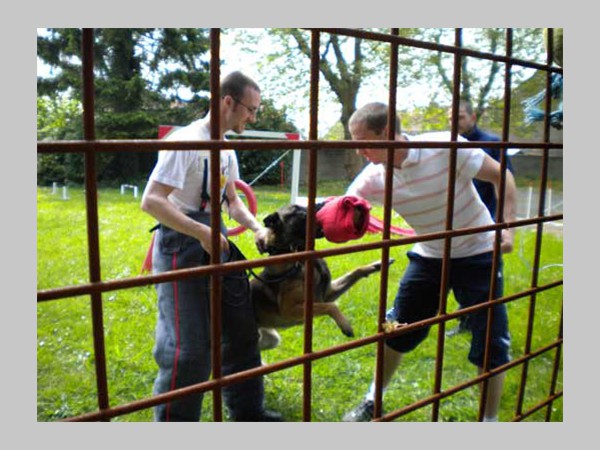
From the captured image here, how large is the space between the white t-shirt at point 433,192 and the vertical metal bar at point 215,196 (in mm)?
1306

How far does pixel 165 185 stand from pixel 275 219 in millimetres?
669

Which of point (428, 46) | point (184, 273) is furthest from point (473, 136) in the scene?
point (184, 273)

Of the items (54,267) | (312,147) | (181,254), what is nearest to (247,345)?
(181,254)

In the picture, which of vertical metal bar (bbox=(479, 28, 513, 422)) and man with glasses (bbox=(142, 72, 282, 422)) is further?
man with glasses (bbox=(142, 72, 282, 422))

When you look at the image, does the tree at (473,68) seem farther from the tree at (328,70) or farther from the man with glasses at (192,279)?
the man with glasses at (192,279)

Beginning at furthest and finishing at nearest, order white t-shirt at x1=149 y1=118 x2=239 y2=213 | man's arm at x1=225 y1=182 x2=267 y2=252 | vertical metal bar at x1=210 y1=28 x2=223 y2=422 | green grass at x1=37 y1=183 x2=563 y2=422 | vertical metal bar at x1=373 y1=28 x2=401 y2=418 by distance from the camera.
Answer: green grass at x1=37 y1=183 x2=563 y2=422, man's arm at x1=225 y1=182 x2=267 y2=252, white t-shirt at x1=149 y1=118 x2=239 y2=213, vertical metal bar at x1=373 y1=28 x2=401 y2=418, vertical metal bar at x1=210 y1=28 x2=223 y2=422

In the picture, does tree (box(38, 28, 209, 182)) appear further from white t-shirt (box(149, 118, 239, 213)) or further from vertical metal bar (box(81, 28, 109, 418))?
vertical metal bar (box(81, 28, 109, 418))

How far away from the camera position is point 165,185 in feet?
7.11

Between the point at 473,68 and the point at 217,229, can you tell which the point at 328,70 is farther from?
the point at 217,229

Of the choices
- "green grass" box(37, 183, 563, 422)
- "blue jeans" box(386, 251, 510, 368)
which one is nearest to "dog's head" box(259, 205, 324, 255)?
"blue jeans" box(386, 251, 510, 368)

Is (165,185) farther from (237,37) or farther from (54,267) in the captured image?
(237,37)

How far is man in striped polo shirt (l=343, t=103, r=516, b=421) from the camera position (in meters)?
2.52

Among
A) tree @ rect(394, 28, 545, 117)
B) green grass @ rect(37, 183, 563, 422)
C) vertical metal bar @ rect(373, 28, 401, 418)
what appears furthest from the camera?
tree @ rect(394, 28, 545, 117)

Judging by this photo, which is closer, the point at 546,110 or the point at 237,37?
the point at 546,110
